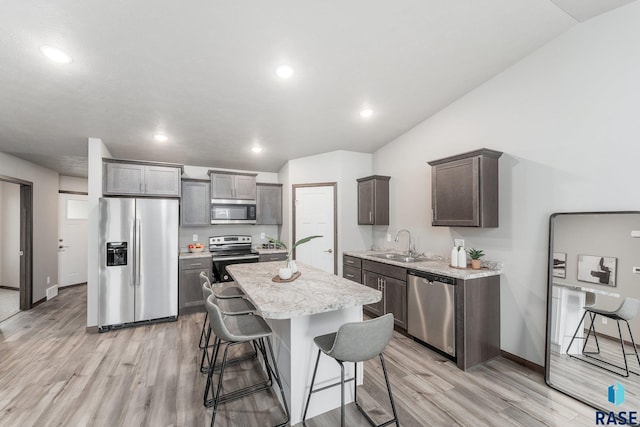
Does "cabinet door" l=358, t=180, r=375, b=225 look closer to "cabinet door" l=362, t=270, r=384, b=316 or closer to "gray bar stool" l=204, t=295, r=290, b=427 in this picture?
"cabinet door" l=362, t=270, r=384, b=316

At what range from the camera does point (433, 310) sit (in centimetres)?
296

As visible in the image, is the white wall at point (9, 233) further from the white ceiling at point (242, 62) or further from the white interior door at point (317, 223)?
the white interior door at point (317, 223)

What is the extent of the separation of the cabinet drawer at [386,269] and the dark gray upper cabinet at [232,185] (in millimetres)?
2436

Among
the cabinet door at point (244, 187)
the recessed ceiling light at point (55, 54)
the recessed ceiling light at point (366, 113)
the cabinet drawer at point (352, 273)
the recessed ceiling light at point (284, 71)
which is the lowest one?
the cabinet drawer at point (352, 273)

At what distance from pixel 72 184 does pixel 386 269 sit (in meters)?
6.65

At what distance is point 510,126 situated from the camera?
288 cm

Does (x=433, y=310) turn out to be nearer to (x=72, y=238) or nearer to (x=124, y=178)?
(x=124, y=178)

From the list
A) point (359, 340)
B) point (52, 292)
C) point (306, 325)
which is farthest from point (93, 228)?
point (359, 340)

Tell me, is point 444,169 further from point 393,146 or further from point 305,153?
point 305,153

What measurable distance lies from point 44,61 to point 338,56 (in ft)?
7.78

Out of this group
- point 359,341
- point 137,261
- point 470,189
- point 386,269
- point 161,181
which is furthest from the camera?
point 161,181

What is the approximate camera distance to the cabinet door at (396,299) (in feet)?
10.9

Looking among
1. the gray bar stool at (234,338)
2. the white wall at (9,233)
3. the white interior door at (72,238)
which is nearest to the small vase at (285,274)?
the gray bar stool at (234,338)

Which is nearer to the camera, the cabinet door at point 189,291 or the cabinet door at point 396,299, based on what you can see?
the cabinet door at point 396,299
